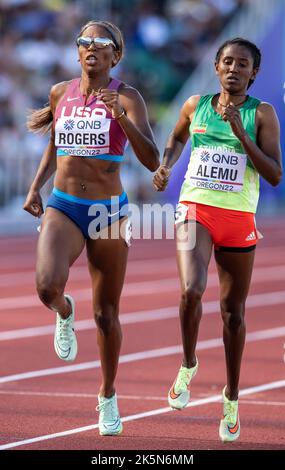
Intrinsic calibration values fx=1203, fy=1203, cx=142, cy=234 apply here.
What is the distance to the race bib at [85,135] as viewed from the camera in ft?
22.6

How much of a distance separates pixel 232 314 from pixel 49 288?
3.70 feet

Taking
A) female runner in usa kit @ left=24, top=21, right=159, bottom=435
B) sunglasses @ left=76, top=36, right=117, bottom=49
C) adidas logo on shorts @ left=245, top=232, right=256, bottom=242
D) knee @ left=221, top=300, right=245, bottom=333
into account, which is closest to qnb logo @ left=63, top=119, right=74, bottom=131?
female runner in usa kit @ left=24, top=21, right=159, bottom=435

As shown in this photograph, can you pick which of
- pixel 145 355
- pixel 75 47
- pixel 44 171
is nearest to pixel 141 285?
pixel 145 355

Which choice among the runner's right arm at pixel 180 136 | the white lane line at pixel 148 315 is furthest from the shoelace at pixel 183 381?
the white lane line at pixel 148 315

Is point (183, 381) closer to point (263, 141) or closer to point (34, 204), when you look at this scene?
point (34, 204)

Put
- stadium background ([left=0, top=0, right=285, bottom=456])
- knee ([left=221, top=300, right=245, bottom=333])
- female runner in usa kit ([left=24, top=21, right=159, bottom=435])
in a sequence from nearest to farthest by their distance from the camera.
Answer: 1. female runner in usa kit ([left=24, top=21, right=159, bottom=435])
2. knee ([left=221, top=300, right=245, bottom=333])
3. stadium background ([left=0, top=0, right=285, bottom=456])

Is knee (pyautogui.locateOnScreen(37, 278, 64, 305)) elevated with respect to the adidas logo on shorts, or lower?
lower

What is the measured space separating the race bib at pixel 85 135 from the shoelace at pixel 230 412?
1653mm

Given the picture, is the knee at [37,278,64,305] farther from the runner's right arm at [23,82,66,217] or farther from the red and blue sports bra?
the red and blue sports bra

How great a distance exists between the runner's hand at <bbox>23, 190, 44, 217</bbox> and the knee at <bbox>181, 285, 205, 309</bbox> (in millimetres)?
1036

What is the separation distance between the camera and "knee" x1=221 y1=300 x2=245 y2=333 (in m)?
7.09

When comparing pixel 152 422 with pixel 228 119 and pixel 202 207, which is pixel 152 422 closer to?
pixel 202 207

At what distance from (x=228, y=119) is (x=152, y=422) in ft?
7.01

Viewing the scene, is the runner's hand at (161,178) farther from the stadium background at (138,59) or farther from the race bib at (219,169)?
the stadium background at (138,59)
